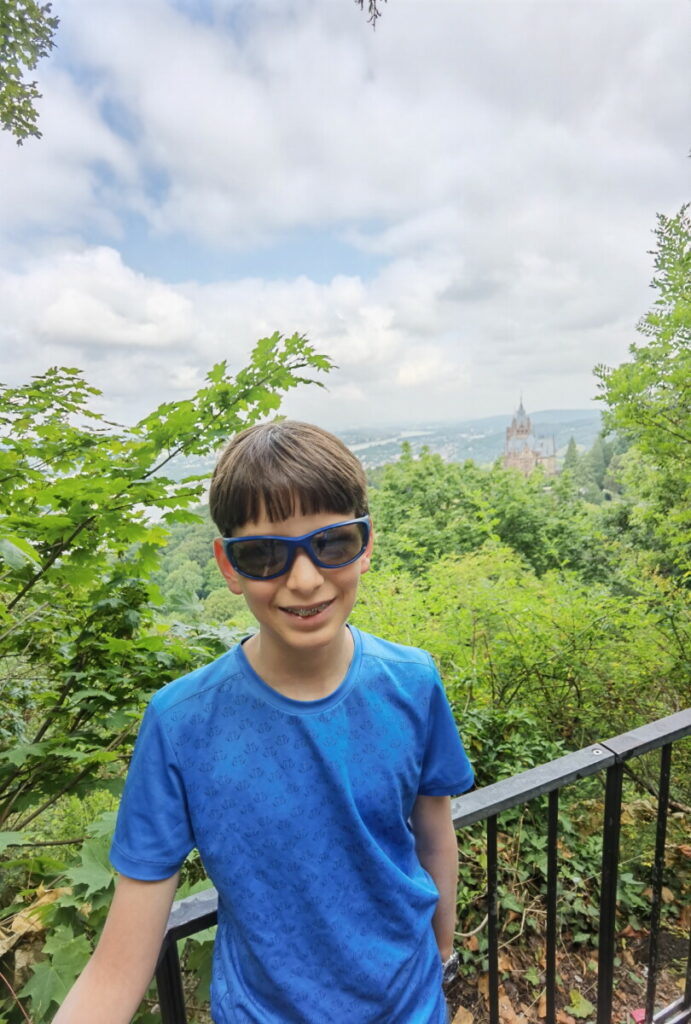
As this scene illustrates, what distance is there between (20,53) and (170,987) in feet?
20.2

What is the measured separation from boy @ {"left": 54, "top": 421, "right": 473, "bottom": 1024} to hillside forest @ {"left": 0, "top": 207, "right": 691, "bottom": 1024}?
0.68 ft

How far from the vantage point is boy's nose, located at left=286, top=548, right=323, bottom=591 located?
2.65 ft

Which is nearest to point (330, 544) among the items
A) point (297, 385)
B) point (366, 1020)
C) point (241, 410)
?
point (366, 1020)

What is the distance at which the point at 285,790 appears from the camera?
2.69 ft

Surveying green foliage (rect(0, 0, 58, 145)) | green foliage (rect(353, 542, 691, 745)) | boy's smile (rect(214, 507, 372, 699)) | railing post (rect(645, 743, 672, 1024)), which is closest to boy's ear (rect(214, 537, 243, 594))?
boy's smile (rect(214, 507, 372, 699))

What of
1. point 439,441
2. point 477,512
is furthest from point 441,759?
point 439,441

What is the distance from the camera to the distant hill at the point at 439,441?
200 centimetres

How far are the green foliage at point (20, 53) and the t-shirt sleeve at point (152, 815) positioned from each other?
18.6ft

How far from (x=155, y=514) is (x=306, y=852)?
1.40 metres

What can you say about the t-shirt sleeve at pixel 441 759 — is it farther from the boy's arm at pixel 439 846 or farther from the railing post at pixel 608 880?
the railing post at pixel 608 880

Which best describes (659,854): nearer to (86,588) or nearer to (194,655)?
(194,655)

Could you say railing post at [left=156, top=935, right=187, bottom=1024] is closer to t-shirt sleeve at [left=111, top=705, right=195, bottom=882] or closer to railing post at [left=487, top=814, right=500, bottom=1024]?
t-shirt sleeve at [left=111, top=705, right=195, bottom=882]

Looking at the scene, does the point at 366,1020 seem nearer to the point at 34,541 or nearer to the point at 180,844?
the point at 180,844

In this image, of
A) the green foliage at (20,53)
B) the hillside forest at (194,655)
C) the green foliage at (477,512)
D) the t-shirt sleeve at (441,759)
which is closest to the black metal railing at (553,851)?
the t-shirt sleeve at (441,759)
